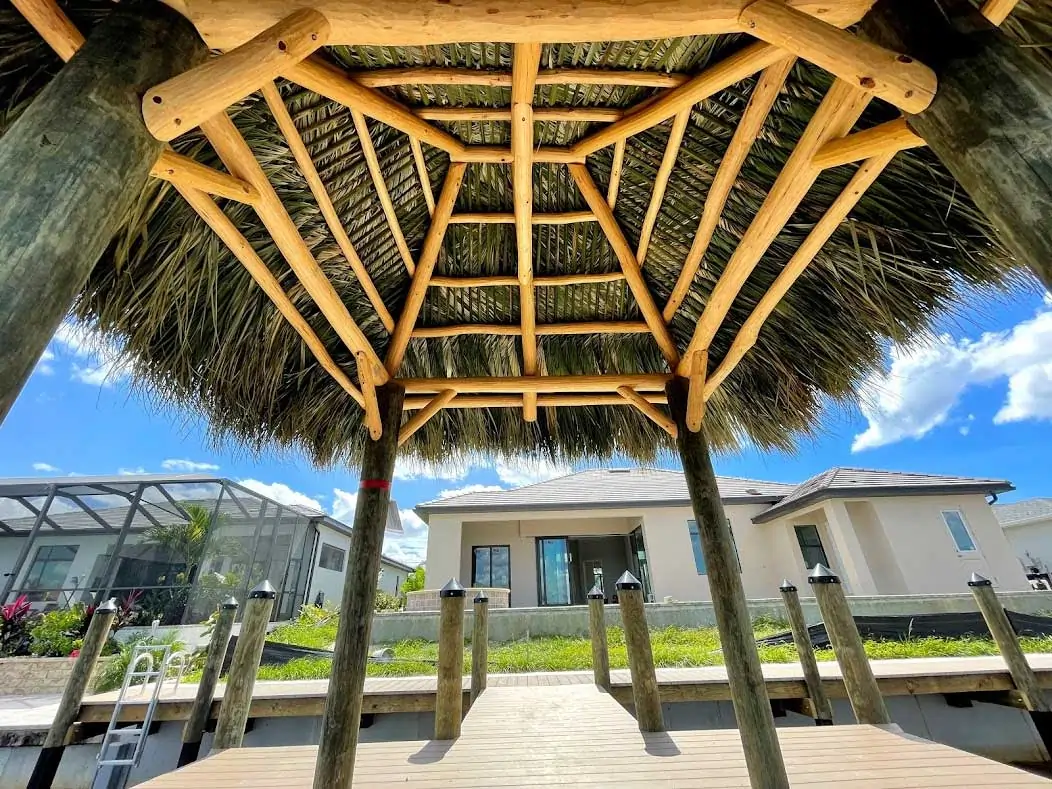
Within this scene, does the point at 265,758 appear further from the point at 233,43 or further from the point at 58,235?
the point at 233,43

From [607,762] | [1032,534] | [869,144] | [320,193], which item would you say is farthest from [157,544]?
[1032,534]

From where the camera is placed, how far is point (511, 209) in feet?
12.8

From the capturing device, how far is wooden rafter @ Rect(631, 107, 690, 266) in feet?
9.68

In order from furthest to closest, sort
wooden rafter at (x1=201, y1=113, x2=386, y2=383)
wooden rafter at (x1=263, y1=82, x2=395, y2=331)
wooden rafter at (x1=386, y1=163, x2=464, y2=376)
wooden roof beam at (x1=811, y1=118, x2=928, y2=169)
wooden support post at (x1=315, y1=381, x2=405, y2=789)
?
wooden rafter at (x1=386, y1=163, x2=464, y2=376) < wooden support post at (x1=315, y1=381, x2=405, y2=789) < wooden rafter at (x1=263, y1=82, x2=395, y2=331) < wooden rafter at (x1=201, y1=113, x2=386, y2=383) < wooden roof beam at (x1=811, y1=118, x2=928, y2=169)

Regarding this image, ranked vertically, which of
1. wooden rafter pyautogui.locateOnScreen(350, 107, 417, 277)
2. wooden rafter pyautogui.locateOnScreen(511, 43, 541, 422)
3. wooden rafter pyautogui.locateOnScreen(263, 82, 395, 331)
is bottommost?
wooden rafter pyautogui.locateOnScreen(263, 82, 395, 331)

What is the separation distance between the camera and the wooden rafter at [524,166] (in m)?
2.54

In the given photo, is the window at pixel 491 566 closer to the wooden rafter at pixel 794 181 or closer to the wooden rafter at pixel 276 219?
the wooden rafter at pixel 276 219

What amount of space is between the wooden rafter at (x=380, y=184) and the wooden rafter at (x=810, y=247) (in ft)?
9.02

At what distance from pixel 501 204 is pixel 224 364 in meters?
2.57

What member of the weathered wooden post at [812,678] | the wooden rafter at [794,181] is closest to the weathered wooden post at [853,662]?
the weathered wooden post at [812,678]

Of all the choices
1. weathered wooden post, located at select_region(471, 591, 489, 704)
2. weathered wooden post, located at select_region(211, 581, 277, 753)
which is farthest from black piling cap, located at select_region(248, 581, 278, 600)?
weathered wooden post, located at select_region(471, 591, 489, 704)

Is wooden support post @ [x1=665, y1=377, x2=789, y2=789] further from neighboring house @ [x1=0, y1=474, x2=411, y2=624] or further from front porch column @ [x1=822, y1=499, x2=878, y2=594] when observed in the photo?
neighboring house @ [x1=0, y1=474, x2=411, y2=624]

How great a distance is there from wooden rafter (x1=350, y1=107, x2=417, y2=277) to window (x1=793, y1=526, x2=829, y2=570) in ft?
40.6

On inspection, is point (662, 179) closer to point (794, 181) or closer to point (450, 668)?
point (794, 181)
